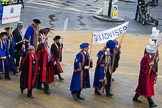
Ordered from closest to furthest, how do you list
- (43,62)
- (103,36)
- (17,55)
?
(43,62) → (103,36) → (17,55)

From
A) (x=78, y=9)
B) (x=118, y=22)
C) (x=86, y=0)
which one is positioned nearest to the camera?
(x=118, y=22)

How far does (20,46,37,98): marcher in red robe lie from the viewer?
38.0ft

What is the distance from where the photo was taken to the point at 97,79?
1234 centimetres

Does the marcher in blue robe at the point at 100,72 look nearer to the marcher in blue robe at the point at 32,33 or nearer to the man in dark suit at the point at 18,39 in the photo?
the marcher in blue robe at the point at 32,33

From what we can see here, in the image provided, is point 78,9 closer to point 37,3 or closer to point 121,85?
point 37,3

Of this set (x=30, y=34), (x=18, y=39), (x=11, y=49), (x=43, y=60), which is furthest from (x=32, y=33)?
(x=43, y=60)

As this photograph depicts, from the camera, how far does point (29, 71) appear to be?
1162 centimetres

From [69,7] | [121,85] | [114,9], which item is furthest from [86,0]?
[121,85]

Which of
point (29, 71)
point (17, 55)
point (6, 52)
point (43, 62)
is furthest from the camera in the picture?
point (17, 55)

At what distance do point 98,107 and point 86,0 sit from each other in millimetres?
25730

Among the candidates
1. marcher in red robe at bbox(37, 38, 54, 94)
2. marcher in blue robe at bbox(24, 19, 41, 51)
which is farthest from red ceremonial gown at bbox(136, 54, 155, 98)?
marcher in blue robe at bbox(24, 19, 41, 51)

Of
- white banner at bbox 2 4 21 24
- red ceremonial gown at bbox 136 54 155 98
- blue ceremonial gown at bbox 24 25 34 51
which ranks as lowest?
red ceremonial gown at bbox 136 54 155 98

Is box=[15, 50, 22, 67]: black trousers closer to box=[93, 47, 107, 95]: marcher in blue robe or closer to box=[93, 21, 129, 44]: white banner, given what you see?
box=[93, 21, 129, 44]: white banner

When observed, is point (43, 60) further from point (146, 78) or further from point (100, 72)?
point (146, 78)
